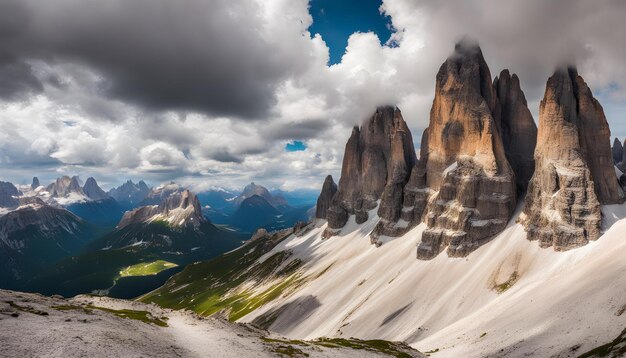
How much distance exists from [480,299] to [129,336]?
95.1 m

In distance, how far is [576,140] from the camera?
115 m

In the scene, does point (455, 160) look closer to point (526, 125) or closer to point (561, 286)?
point (526, 125)

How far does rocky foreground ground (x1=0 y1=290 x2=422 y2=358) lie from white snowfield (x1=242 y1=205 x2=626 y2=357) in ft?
72.2

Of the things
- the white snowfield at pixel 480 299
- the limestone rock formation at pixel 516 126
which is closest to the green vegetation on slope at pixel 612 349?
the white snowfield at pixel 480 299

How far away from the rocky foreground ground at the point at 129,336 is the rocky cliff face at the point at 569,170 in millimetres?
70296

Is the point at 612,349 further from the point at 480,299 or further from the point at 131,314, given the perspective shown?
the point at 131,314

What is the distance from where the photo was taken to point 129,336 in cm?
A: 4744

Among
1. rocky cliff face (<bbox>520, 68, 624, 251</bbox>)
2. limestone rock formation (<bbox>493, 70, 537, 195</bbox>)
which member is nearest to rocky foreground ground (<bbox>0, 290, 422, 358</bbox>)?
rocky cliff face (<bbox>520, 68, 624, 251</bbox>)

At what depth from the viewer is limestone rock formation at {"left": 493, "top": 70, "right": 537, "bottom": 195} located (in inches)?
5940

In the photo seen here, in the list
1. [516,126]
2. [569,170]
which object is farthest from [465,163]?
[569,170]

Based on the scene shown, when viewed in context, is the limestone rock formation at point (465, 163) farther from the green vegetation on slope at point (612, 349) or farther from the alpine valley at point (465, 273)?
the green vegetation on slope at point (612, 349)

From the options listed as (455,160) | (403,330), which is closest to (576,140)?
(455,160)

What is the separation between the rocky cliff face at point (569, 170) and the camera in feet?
351

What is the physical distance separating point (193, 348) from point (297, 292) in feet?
436
